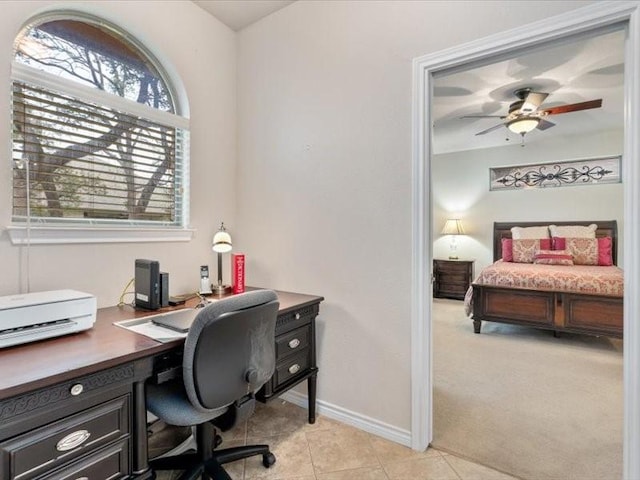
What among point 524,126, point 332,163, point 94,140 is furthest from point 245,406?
point 524,126

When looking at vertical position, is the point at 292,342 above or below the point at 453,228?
below

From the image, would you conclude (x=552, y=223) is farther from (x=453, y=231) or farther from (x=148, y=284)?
(x=148, y=284)

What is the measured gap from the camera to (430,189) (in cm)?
183

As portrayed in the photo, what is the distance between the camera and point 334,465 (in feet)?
5.61

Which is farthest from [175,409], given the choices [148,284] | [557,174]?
[557,174]

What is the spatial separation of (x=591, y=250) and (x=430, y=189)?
4.25 metres

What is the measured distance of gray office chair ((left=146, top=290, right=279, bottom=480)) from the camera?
1229mm

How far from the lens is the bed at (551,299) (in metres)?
3.39

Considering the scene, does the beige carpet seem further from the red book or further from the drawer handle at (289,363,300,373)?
the red book

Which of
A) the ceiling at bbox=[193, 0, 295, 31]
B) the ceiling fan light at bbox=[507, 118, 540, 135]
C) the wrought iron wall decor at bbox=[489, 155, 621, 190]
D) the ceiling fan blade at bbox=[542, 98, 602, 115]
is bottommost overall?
the wrought iron wall decor at bbox=[489, 155, 621, 190]

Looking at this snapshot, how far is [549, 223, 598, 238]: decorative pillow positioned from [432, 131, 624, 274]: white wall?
0.60ft

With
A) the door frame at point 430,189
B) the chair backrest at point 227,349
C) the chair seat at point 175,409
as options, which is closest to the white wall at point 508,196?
the door frame at point 430,189

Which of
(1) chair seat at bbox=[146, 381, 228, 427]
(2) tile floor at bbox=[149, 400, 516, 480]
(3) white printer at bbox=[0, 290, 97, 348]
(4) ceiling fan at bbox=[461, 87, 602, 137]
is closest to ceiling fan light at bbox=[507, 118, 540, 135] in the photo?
(4) ceiling fan at bbox=[461, 87, 602, 137]

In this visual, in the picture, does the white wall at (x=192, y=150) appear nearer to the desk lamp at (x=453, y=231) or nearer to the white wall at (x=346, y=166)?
the white wall at (x=346, y=166)
